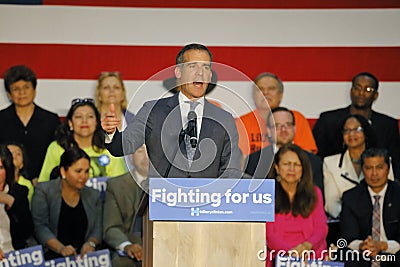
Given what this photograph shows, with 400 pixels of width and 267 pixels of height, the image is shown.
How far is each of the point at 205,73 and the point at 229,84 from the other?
101mm

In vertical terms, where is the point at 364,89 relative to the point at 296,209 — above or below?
above

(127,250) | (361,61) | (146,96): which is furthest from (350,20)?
(146,96)

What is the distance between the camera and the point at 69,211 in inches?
232

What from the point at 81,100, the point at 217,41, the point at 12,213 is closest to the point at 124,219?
the point at 12,213

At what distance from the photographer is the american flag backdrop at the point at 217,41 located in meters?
6.40

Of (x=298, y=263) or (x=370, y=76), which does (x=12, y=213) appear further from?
(x=370, y=76)

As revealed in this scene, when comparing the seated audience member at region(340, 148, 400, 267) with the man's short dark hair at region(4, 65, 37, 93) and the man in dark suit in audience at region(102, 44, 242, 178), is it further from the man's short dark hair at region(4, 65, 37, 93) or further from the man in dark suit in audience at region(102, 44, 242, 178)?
the man in dark suit in audience at region(102, 44, 242, 178)

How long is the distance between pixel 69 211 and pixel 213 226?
2.82m

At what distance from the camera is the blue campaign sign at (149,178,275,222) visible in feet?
10.4

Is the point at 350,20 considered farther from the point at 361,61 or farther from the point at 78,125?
the point at 78,125

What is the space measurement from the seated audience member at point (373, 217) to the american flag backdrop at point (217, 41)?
76 cm

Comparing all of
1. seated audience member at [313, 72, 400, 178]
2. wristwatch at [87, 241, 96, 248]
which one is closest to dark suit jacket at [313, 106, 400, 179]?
seated audience member at [313, 72, 400, 178]

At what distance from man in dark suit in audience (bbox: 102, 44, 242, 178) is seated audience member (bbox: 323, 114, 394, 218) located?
265 centimetres

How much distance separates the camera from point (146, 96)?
12.7 ft
